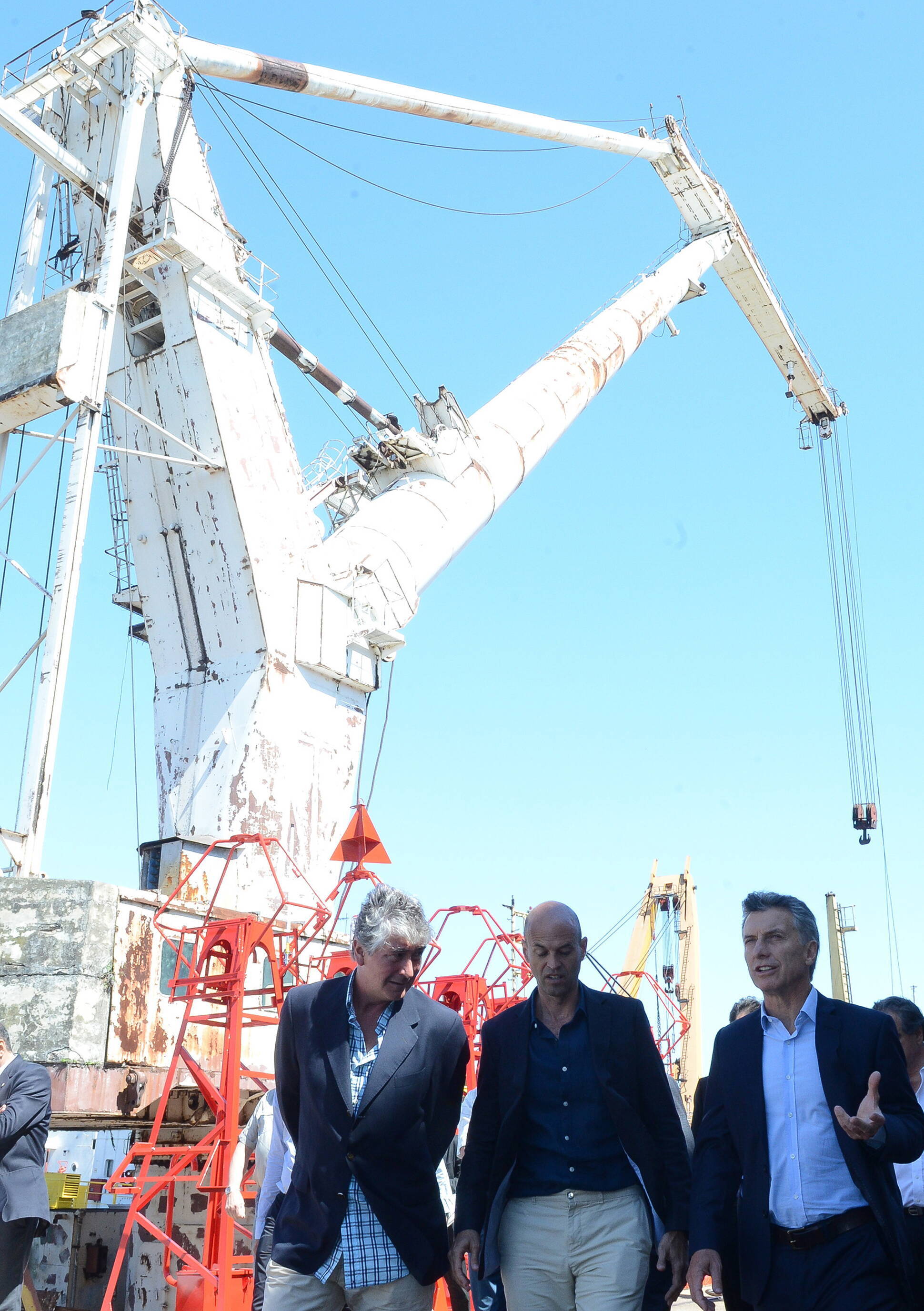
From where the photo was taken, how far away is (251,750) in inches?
476

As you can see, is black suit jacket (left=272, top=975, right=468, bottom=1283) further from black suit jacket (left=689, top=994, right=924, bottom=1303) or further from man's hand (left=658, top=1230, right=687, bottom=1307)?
black suit jacket (left=689, top=994, right=924, bottom=1303)

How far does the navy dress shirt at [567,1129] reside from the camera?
3730 millimetres

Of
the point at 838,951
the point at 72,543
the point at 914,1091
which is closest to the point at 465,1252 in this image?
the point at 914,1091

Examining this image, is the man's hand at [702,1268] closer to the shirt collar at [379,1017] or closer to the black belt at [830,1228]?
the black belt at [830,1228]

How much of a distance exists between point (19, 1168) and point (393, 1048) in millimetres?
2088

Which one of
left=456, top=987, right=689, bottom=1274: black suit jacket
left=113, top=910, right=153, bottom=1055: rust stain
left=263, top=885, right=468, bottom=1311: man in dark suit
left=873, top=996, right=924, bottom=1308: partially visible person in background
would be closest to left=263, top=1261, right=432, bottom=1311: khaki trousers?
left=263, top=885, right=468, bottom=1311: man in dark suit

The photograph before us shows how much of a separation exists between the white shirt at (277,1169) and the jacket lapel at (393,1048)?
3.71 ft

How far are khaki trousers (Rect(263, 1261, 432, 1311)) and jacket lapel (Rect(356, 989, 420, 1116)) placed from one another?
0.49 m

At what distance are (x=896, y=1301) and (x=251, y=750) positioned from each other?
9427mm

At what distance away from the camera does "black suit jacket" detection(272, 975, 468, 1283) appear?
358 cm

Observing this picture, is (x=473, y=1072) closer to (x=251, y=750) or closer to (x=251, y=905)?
(x=251, y=905)

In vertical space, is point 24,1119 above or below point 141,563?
below

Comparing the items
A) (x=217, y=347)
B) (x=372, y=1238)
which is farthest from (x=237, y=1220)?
(x=217, y=347)

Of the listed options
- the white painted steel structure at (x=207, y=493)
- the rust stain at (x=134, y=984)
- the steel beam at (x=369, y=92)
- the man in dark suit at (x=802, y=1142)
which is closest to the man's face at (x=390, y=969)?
the man in dark suit at (x=802, y=1142)
